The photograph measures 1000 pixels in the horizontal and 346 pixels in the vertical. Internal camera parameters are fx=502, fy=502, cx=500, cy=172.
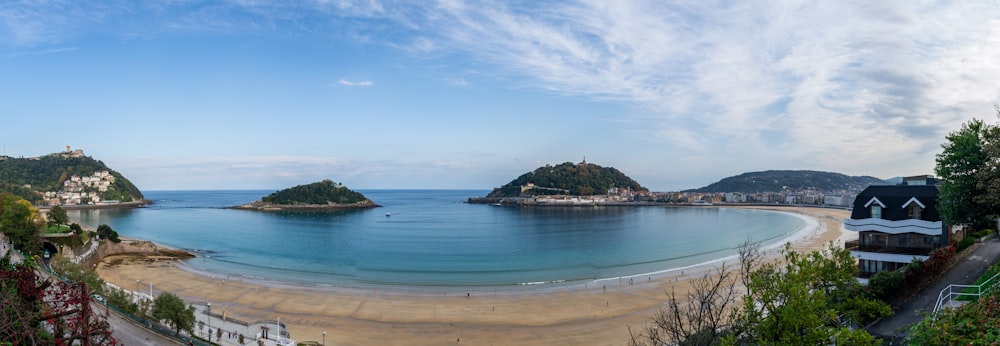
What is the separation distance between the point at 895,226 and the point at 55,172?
7018 inches

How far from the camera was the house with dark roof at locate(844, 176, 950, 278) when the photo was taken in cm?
2114

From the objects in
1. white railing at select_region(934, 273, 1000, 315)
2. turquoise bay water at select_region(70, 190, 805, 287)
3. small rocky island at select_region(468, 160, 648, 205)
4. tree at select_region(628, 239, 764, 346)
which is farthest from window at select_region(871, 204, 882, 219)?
small rocky island at select_region(468, 160, 648, 205)

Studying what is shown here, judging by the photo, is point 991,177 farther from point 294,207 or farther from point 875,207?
point 294,207

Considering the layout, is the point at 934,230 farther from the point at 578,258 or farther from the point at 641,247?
the point at 641,247

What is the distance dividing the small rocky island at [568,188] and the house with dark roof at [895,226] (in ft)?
420

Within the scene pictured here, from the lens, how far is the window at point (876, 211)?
22109mm

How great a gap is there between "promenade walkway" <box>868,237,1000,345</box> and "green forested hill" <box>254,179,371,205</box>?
131 meters

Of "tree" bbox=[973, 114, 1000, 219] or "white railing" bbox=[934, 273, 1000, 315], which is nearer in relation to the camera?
"white railing" bbox=[934, 273, 1000, 315]

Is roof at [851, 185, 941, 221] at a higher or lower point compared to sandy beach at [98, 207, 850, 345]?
higher

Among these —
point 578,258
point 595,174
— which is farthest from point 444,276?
point 595,174

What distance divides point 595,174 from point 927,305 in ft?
584

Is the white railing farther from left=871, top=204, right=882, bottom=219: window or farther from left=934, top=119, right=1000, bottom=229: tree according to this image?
left=871, top=204, right=882, bottom=219: window

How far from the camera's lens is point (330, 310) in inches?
1172

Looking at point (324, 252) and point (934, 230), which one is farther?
point (324, 252)
